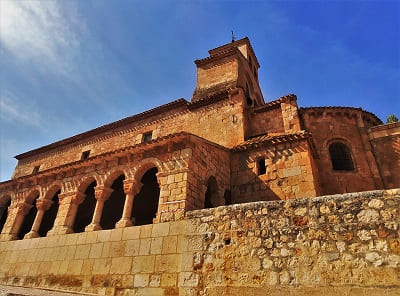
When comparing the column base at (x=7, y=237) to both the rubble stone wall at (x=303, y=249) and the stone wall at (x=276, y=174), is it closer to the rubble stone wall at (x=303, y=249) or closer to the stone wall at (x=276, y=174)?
the rubble stone wall at (x=303, y=249)

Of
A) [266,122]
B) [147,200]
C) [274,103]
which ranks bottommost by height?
[147,200]

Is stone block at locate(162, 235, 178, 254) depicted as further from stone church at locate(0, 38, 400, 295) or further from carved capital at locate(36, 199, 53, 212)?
carved capital at locate(36, 199, 53, 212)

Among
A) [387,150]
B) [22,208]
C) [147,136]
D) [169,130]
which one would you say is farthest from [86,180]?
[387,150]

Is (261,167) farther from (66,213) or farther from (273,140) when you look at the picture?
(66,213)

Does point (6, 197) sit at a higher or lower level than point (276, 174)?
lower

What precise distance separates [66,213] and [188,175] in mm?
4682

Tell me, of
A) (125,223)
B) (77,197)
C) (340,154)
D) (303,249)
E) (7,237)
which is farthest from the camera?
(340,154)

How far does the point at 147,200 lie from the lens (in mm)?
10617

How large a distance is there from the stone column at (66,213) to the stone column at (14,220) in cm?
228

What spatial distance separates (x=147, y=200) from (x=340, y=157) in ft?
27.4

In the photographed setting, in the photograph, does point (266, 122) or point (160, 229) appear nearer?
point (160, 229)

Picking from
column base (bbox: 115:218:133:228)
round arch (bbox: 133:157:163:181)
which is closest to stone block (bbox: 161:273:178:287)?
column base (bbox: 115:218:133:228)

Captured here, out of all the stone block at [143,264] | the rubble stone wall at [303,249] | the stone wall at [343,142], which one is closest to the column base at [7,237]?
the stone block at [143,264]

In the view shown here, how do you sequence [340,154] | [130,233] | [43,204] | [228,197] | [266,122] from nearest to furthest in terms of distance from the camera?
[130,233], [228,197], [43,204], [340,154], [266,122]
